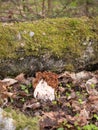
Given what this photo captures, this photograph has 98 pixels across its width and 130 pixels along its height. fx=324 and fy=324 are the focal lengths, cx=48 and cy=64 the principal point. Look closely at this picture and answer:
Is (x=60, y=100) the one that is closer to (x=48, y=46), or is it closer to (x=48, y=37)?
(x=48, y=46)

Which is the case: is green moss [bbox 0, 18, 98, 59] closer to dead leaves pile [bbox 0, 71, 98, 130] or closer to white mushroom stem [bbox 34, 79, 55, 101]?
dead leaves pile [bbox 0, 71, 98, 130]

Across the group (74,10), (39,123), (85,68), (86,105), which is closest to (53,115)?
(39,123)

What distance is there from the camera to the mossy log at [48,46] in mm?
4891

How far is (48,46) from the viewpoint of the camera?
5.08m

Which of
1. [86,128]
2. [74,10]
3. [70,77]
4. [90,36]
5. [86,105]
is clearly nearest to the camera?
[86,128]

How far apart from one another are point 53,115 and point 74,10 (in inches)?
246

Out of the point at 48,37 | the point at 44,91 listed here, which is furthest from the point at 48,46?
the point at 44,91

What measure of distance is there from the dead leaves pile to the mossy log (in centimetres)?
25

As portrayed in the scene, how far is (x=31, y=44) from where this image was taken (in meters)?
5.00

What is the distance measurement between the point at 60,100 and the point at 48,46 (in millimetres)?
1060

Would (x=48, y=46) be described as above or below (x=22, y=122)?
above

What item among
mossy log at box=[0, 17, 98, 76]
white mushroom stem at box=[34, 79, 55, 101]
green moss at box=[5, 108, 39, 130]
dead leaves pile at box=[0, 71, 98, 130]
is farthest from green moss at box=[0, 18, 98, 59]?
green moss at box=[5, 108, 39, 130]

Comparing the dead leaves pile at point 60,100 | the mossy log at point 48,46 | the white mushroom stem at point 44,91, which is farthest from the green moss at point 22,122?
the mossy log at point 48,46

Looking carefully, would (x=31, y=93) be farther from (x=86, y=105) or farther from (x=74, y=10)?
(x=74, y=10)
